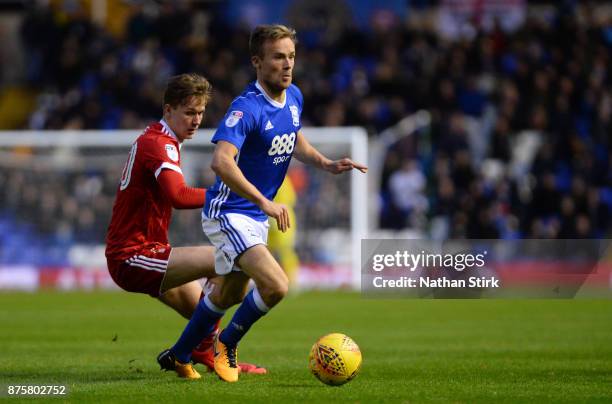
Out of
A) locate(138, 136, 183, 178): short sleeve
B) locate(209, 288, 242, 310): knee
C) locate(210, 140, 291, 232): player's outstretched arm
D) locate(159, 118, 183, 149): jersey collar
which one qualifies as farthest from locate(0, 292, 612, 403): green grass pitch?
locate(159, 118, 183, 149): jersey collar

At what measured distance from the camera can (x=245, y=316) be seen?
299 inches

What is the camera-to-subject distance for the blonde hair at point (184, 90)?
7.98 m

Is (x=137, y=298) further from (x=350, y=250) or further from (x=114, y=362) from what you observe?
(x=114, y=362)

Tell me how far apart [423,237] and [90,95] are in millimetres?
8541

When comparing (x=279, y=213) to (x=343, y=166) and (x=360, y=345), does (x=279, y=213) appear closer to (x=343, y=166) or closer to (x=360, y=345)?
(x=343, y=166)

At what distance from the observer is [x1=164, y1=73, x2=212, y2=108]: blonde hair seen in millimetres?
7984

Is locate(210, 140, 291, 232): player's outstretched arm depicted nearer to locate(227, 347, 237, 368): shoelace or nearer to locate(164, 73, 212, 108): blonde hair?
locate(164, 73, 212, 108): blonde hair

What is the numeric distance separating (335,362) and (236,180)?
139cm

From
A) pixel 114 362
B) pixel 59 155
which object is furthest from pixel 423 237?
pixel 114 362

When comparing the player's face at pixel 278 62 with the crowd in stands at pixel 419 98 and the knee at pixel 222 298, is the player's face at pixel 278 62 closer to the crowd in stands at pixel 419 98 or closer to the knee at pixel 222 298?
the knee at pixel 222 298

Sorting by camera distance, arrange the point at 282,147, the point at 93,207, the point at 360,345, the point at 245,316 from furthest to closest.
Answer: the point at 93,207
the point at 360,345
the point at 282,147
the point at 245,316

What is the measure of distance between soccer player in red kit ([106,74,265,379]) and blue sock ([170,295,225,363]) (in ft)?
0.38

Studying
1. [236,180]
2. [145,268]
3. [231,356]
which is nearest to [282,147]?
[236,180]

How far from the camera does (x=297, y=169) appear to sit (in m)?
20.0
